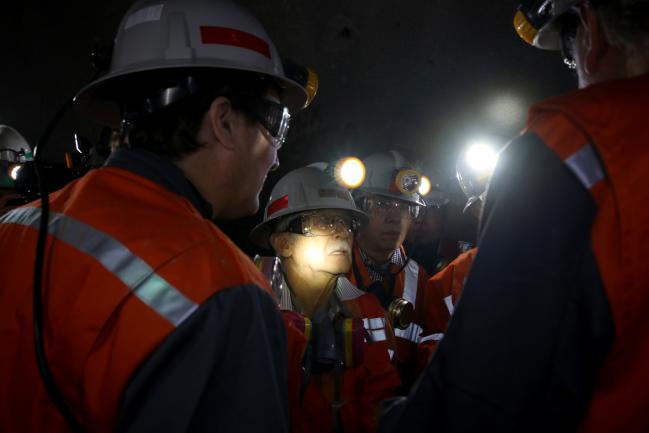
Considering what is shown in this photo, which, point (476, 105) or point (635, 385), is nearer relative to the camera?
point (635, 385)

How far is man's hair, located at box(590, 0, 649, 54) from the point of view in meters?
0.92

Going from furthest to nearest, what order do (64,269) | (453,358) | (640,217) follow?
1. (64,269)
2. (453,358)
3. (640,217)

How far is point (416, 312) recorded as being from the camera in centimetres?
400

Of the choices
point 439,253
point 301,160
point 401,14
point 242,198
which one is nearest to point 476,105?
point 401,14

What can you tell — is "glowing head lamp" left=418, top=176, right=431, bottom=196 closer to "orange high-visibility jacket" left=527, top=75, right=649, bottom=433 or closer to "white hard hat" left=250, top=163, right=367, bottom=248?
"white hard hat" left=250, top=163, right=367, bottom=248

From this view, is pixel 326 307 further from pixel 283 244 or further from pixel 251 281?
pixel 251 281

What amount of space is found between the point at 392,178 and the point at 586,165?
3792 mm

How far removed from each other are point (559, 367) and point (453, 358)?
0.63 ft

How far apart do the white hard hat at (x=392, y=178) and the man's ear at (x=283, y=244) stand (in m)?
1.45

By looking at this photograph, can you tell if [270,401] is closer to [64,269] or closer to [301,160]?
[64,269]

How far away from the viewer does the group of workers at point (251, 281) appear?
31.0 inches

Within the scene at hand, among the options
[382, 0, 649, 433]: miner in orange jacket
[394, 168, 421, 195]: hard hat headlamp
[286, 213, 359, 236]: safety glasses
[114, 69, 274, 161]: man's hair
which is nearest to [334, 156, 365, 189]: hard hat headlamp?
[286, 213, 359, 236]: safety glasses

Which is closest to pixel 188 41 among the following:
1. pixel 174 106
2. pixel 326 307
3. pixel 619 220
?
pixel 174 106

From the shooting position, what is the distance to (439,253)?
5633 mm
